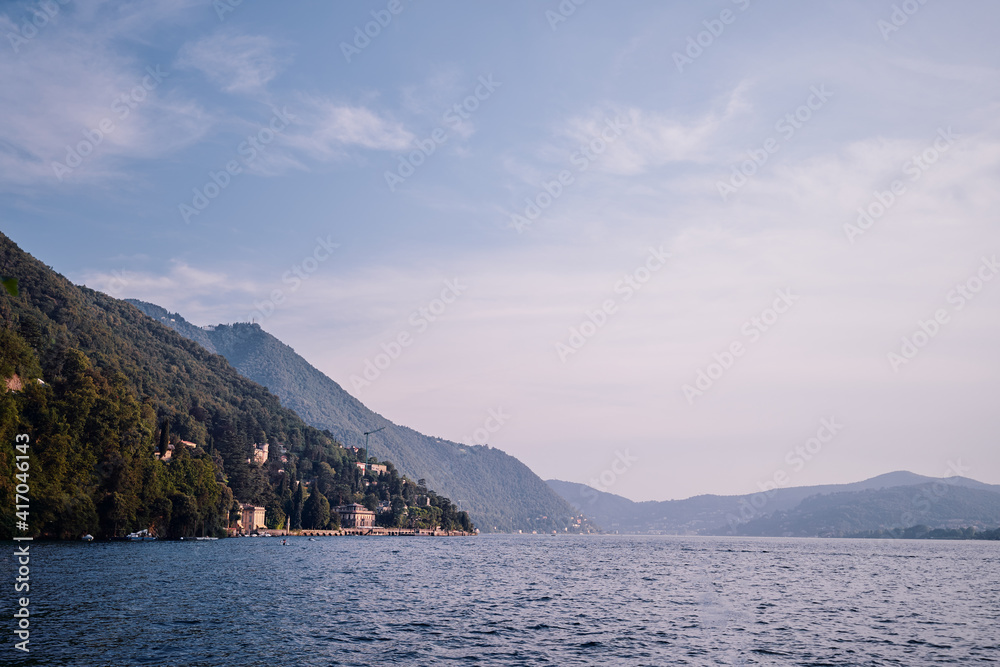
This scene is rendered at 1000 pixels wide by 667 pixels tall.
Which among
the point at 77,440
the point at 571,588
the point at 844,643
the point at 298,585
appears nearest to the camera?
the point at 844,643

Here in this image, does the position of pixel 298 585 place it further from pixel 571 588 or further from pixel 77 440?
pixel 77 440

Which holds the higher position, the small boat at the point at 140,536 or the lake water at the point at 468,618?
the small boat at the point at 140,536

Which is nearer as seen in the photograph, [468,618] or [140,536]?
[468,618]

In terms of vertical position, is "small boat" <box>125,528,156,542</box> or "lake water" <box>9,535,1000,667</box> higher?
"small boat" <box>125,528,156,542</box>

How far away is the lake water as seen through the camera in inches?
1387

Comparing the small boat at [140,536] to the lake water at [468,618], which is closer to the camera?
the lake water at [468,618]

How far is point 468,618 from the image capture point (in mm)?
47812

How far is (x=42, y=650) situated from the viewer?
3177 centimetres

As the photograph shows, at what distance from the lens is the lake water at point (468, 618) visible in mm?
35219

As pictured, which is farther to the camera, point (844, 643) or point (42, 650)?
point (844, 643)

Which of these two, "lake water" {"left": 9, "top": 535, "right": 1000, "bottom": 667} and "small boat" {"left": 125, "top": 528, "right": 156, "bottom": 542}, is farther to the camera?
"small boat" {"left": 125, "top": 528, "right": 156, "bottom": 542}

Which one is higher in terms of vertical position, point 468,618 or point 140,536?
point 140,536

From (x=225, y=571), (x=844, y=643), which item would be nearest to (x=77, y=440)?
(x=225, y=571)

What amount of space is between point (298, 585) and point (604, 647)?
3673 centimetres
